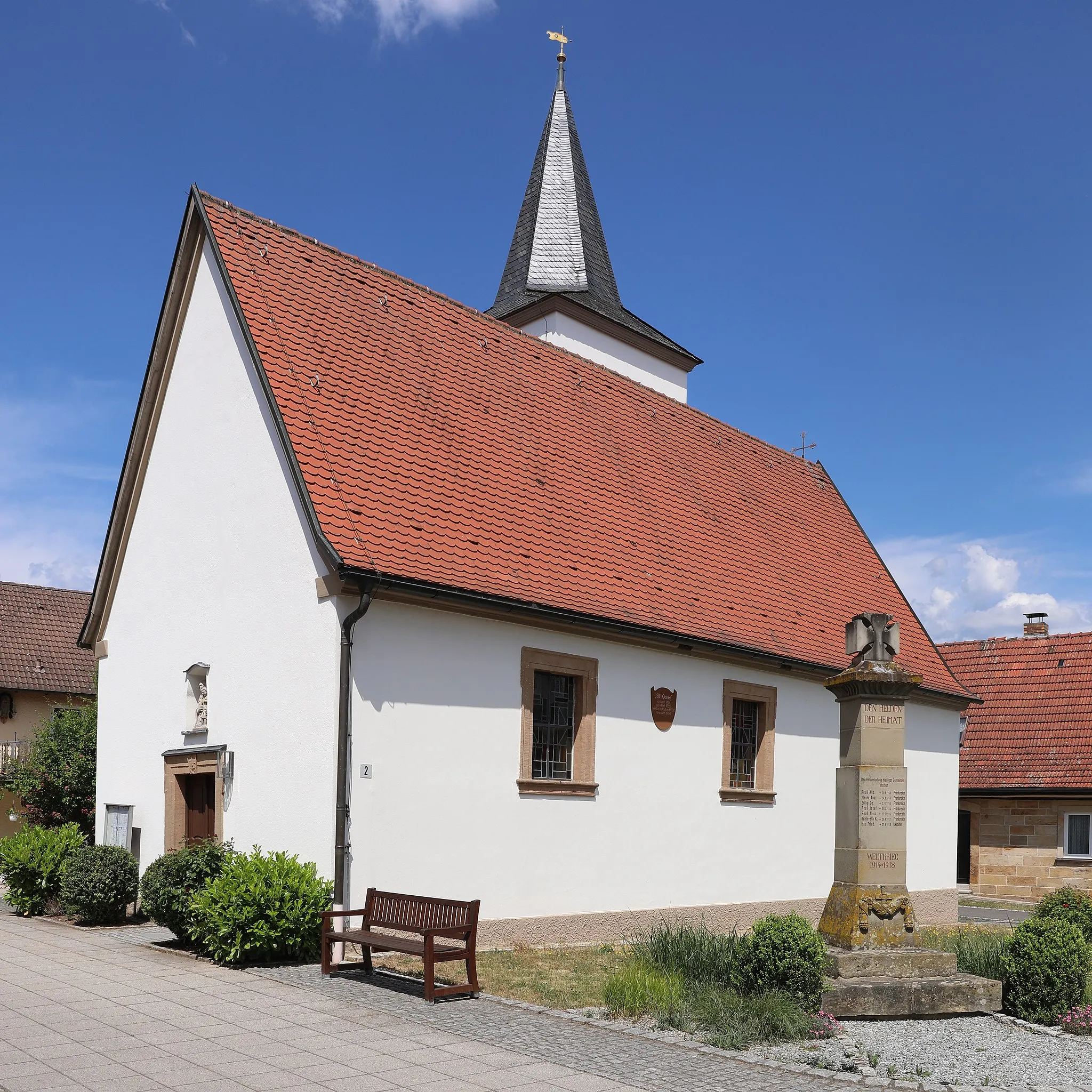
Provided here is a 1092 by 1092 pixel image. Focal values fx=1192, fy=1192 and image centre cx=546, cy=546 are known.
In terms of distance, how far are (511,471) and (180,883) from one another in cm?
653

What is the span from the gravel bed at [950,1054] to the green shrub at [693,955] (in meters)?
1.03

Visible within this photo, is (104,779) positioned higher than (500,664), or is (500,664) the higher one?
(500,664)

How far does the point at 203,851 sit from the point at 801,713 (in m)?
9.45

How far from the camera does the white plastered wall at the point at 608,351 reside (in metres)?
25.2

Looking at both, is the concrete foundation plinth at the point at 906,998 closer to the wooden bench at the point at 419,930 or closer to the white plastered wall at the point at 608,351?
the wooden bench at the point at 419,930

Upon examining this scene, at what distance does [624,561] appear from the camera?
16156 millimetres

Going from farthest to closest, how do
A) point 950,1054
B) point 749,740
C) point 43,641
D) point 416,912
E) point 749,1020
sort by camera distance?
point 43,641, point 749,740, point 416,912, point 749,1020, point 950,1054

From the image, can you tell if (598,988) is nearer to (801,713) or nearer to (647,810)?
(647,810)

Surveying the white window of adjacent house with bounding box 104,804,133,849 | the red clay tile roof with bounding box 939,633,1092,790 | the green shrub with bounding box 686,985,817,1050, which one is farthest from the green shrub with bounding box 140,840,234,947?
the red clay tile roof with bounding box 939,633,1092,790

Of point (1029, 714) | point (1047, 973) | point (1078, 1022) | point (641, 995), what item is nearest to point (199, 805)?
point (641, 995)

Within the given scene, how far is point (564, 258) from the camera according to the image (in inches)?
1059

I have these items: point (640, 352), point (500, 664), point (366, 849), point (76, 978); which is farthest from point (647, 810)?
point (640, 352)

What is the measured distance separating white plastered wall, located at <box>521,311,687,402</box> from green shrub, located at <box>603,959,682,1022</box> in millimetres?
16266

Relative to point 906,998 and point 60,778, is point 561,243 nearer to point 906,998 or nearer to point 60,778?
point 60,778
